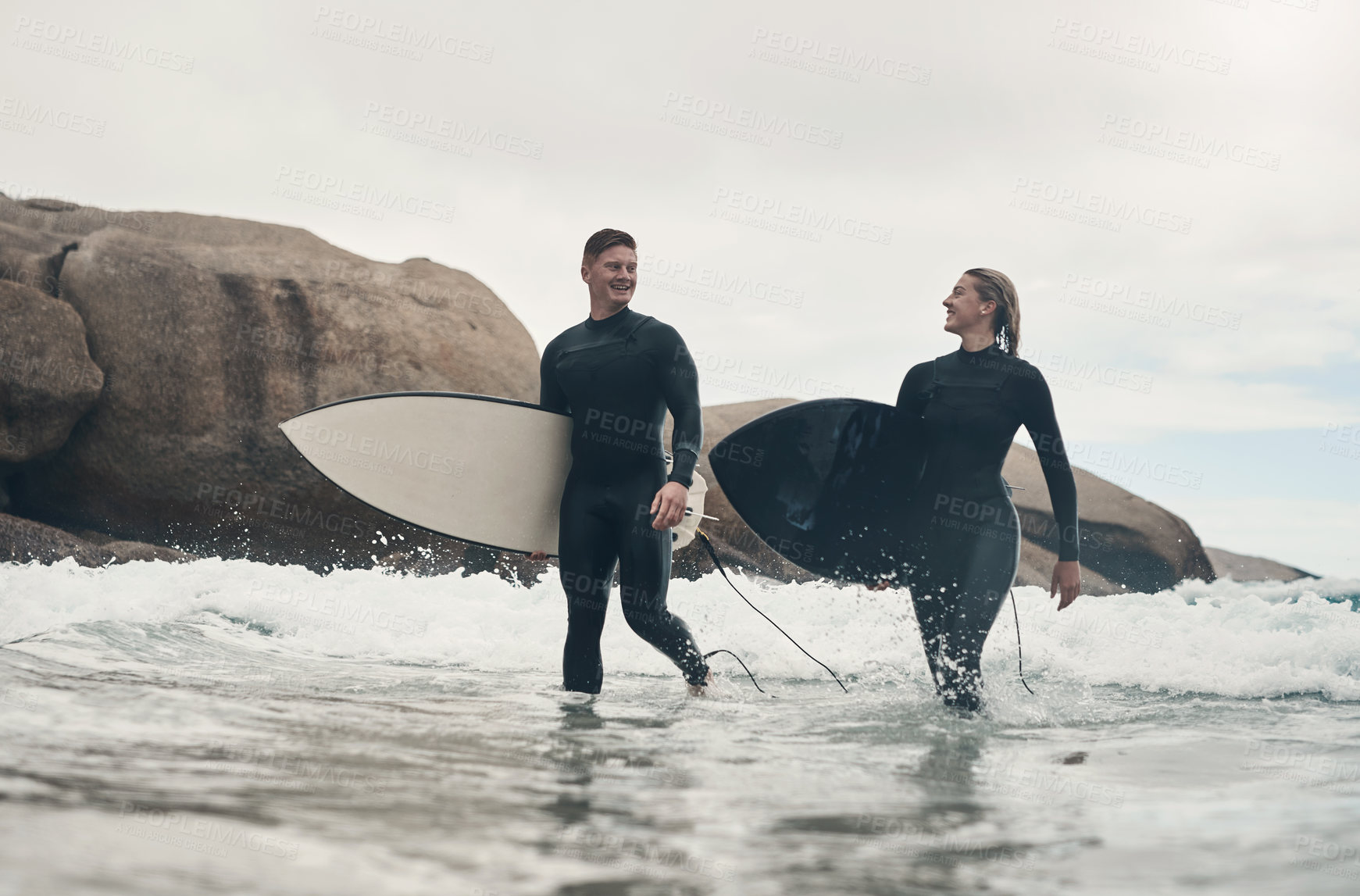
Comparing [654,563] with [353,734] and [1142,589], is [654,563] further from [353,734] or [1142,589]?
[1142,589]

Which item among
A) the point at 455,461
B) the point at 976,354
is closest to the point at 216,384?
the point at 455,461

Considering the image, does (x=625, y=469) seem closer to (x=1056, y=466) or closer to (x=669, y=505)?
(x=669, y=505)

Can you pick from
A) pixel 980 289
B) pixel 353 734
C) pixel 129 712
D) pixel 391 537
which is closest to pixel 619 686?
pixel 353 734

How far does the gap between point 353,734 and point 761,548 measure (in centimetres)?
696

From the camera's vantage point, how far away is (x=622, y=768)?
2.53 metres

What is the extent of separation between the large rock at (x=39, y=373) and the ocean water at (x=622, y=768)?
3.52 metres

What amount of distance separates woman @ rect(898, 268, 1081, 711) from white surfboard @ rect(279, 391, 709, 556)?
3.43ft

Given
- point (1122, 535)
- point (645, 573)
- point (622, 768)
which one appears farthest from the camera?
point (1122, 535)

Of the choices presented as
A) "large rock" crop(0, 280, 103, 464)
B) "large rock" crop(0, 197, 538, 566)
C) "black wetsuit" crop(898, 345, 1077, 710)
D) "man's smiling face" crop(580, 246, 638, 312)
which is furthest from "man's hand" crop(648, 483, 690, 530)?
"large rock" crop(0, 280, 103, 464)

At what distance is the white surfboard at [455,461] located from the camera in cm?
401

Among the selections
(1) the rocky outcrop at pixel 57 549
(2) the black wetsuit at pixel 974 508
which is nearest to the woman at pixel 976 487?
(2) the black wetsuit at pixel 974 508

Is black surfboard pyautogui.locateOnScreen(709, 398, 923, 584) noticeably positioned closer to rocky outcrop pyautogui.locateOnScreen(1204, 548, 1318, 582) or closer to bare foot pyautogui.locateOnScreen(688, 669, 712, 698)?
bare foot pyautogui.locateOnScreen(688, 669, 712, 698)

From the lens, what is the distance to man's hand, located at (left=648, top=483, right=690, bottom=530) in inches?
131

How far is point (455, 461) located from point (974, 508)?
2162 mm
